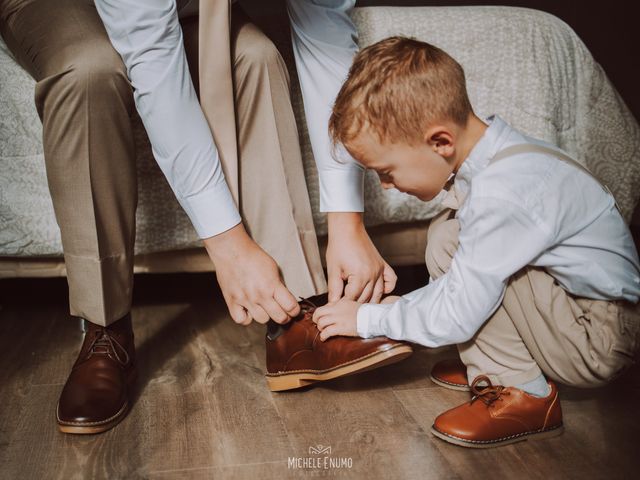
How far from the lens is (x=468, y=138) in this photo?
0.93 meters

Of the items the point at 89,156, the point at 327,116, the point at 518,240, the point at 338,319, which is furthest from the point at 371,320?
the point at 89,156

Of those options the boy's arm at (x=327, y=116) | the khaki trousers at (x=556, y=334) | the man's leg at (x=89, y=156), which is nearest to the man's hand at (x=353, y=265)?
the boy's arm at (x=327, y=116)

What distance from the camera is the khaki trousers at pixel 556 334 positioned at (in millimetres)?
900

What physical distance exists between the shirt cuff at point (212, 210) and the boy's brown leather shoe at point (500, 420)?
1.42ft

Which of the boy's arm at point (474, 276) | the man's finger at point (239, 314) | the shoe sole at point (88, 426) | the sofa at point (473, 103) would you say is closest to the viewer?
the boy's arm at point (474, 276)

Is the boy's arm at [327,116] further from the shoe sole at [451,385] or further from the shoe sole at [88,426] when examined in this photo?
the shoe sole at [88,426]

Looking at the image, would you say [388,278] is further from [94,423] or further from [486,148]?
[94,423]

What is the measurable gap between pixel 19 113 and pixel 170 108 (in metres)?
0.43

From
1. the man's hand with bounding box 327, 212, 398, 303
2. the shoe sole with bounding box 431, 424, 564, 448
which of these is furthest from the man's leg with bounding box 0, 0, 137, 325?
the shoe sole with bounding box 431, 424, 564, 448

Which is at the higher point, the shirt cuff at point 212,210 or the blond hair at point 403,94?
the blond hair at point 403,94

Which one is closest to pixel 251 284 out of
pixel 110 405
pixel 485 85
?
pixel 110 405

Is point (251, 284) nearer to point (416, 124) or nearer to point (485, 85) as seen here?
point (416, 124)

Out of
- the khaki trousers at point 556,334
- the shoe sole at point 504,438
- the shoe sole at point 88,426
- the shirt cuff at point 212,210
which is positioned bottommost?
the shoe sole at point 88,426

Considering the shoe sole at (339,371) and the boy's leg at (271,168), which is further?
the boy's leg at (271,168)
